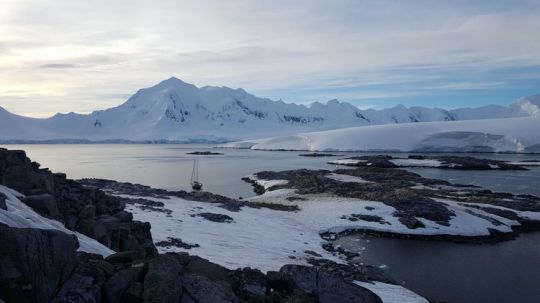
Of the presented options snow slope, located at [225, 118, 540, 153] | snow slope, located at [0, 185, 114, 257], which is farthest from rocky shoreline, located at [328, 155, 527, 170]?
snow slope, located at [0, 185, 114, 257]

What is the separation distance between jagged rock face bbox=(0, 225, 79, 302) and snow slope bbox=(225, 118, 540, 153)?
138 m

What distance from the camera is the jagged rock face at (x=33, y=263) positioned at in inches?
321

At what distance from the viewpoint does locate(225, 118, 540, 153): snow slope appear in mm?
132875

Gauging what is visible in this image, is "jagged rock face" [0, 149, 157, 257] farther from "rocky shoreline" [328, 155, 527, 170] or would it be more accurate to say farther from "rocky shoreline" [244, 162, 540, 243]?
"rocky shoreline" [328, 155, 527, 170]

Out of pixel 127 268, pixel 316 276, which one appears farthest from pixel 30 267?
pixel 316 276

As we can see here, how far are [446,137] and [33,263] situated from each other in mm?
144505

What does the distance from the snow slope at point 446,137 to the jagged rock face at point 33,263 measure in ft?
453

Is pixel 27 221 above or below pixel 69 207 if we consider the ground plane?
above

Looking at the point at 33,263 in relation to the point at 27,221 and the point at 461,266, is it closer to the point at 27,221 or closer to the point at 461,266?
the point at 27,221

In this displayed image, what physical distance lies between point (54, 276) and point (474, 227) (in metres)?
27.2

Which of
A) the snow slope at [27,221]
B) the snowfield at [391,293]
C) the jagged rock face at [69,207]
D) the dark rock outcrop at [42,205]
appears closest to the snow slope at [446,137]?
the snowfield at [391,293]

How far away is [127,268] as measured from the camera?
9656 millimetres

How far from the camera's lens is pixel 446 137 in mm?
141875

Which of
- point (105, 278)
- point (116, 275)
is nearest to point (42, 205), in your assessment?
point (105, 278)
